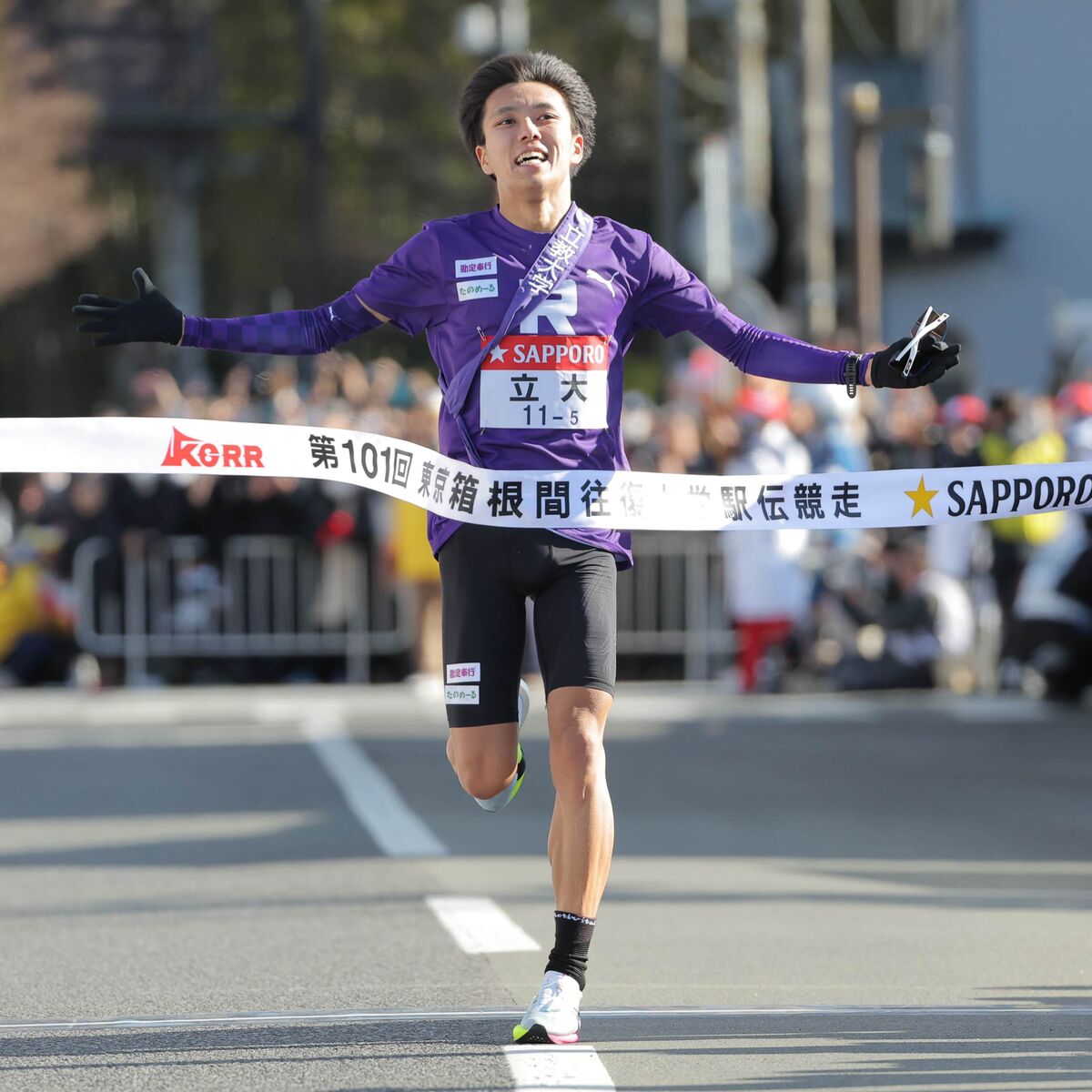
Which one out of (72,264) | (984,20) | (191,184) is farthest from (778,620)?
(72,264)

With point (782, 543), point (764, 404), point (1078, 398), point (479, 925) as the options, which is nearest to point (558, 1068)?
point (479, 925)

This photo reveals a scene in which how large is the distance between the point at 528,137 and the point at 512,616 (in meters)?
1.16

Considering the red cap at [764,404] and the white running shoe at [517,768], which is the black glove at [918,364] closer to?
the white running shoe at [517,768]

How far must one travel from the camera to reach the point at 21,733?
49.0ft

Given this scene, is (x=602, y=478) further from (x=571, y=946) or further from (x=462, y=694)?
(x=571, y=946)

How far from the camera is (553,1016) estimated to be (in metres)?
5.52

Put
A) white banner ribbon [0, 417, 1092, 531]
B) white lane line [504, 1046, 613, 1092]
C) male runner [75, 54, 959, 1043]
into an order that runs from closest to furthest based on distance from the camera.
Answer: white lane line [504, 1046, 613, 1092]
male runner [75, 54, 959, 1043]
white banner ribbon [0, 417, 1092, 531]

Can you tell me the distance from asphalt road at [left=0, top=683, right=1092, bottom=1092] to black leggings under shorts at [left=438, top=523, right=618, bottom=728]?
31.1 inches

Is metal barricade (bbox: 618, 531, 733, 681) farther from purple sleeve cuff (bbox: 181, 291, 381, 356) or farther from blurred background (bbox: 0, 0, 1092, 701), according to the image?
purple sleeve cuff (bbox: 181, 291, 381, 356)

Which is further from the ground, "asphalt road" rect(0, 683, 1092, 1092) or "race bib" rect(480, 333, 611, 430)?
"race bib" rect(480, 333, 611, 430)

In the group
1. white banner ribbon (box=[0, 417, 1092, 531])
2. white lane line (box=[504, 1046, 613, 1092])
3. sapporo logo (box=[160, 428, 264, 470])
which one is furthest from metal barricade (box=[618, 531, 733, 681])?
white lane line (box=[504, 1046, 613, 1092])

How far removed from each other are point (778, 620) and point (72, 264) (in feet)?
98.2

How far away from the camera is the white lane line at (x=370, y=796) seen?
9852 mm

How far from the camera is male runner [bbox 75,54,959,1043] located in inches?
230
